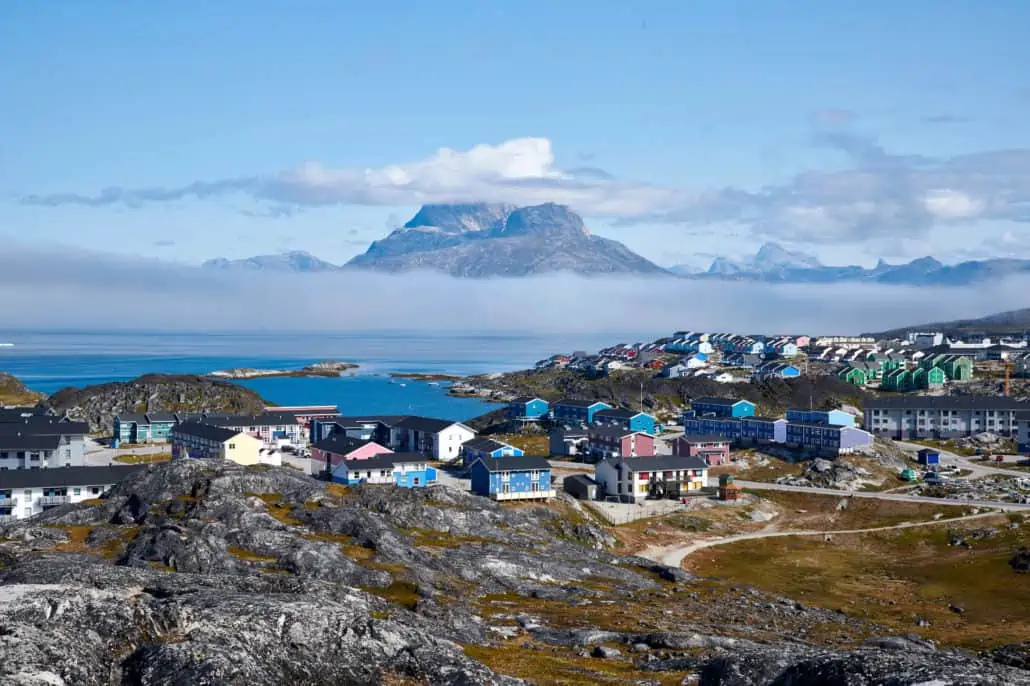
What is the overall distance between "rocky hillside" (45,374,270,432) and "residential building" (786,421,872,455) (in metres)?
85.8

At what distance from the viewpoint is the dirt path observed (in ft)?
252

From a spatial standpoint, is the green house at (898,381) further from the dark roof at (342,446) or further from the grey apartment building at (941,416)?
the dark roof at (342,446)

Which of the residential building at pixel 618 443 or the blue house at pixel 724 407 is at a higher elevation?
the blue house at pixel 724 407

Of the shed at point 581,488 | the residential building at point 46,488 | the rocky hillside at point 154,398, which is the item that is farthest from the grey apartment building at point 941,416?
the residential building at point 46,488

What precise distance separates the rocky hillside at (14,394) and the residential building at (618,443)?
363 ft

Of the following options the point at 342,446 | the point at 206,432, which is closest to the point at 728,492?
the point at 342,446

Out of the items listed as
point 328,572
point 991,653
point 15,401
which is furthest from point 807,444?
point 15,401

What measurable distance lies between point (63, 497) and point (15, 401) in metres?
111

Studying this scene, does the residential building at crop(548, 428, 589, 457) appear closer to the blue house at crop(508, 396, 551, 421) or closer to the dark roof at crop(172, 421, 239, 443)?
the blue house at crop(508, 396, 551, 421)

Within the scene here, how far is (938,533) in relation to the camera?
8450 cm

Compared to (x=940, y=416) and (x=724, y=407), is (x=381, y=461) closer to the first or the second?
(x=724, y=407)

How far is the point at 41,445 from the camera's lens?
9319 cm

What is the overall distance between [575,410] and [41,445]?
70.3 m

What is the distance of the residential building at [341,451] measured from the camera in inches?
3775
